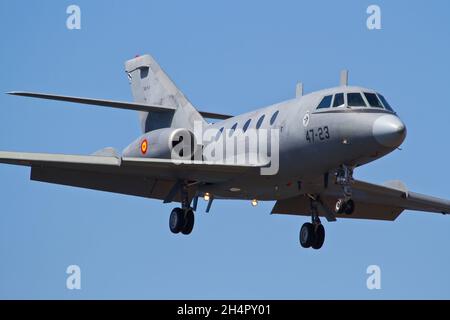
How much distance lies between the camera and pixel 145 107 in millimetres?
35750

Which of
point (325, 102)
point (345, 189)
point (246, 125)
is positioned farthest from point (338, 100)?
point (246, 125)

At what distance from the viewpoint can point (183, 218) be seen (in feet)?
109

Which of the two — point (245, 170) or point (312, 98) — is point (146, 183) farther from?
point (312, 98)

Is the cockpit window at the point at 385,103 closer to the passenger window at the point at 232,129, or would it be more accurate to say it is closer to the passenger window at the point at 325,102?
the passenger window at the point at 325,102

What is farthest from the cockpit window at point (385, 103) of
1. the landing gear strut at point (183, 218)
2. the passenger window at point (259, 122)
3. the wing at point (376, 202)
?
the landing gear strut at point (183, 218)

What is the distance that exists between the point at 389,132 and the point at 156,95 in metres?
12.1

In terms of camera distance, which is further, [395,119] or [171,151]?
[171,151]

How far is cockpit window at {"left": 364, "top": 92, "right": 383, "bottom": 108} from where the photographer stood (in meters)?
29.3

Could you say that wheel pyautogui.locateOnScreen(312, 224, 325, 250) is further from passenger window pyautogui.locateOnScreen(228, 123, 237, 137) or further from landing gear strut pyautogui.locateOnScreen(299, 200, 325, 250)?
passenger window pyautogui.locateOnScreen(228, 123, 237, 137)

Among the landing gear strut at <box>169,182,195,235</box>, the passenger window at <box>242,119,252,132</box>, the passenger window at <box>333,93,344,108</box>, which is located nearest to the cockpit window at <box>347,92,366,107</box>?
the passenger window at <box>333,93,344,108</box>
